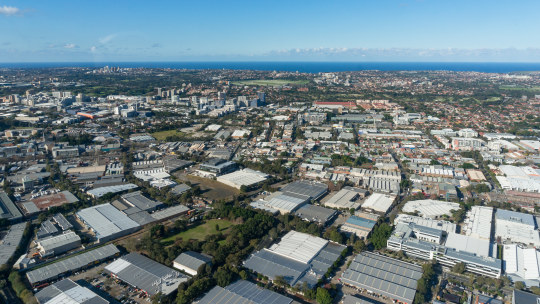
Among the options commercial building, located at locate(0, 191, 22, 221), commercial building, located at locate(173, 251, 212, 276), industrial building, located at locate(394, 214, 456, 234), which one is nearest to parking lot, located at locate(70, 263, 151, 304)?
commercial building, located at locate(173, 251, 212, 276)

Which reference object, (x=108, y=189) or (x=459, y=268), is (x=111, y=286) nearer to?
(x=108, y=189)

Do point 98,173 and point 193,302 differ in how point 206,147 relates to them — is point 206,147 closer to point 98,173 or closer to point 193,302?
point 98,173

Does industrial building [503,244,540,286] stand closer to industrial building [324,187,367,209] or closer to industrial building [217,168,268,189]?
industrial building [324,187,367,209]

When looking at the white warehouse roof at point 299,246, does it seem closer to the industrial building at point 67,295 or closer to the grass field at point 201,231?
the grass field at point 201,231

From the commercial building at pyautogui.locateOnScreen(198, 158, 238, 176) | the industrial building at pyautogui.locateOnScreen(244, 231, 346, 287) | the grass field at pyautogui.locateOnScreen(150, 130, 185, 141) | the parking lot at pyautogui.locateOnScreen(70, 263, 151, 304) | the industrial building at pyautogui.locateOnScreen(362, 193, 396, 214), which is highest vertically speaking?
the grass field at pyautogui.locateOnScreen(150, 130, 185, 141)

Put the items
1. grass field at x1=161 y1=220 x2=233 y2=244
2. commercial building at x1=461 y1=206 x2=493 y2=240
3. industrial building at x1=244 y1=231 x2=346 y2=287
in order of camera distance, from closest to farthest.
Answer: industrial building at x1=244 y1=231 x2=346 y2=287
commercial building at x1=461 y1=206 x2=493 y2=240
grass field at x1=161 y1=220 x2=233 y2=244

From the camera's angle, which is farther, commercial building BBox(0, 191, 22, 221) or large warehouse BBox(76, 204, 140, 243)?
commercial building BBox(0, 191, 22, 221)

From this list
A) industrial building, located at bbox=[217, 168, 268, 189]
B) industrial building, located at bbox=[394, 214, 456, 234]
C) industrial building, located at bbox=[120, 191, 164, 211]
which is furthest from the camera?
industrial building, located at bbox=[217, 168, 268, 189]

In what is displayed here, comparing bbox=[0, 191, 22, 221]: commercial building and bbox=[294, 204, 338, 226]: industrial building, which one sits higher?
bbox=[0, 191, 22, 221]: commercial building
